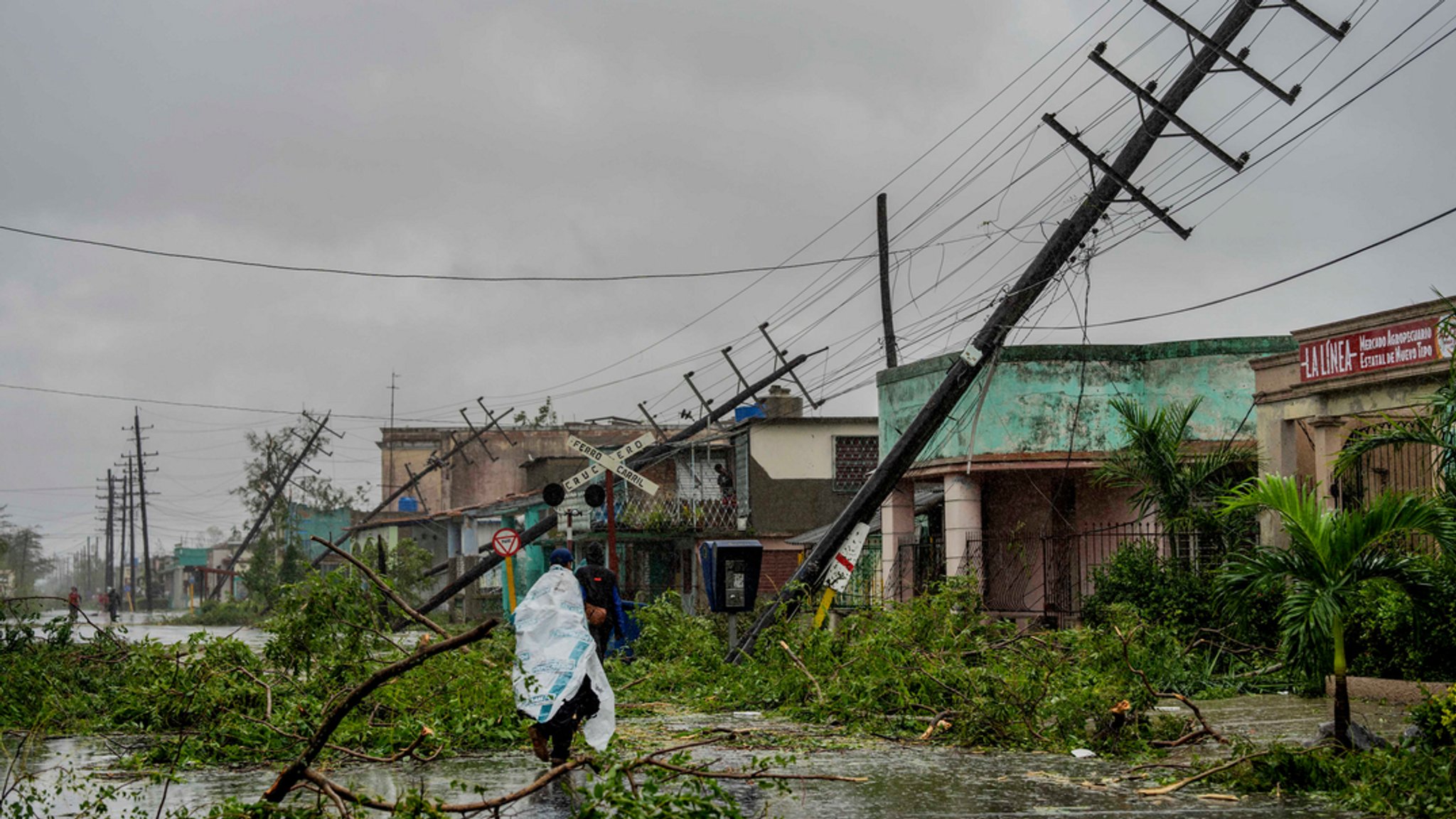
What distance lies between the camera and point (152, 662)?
15047 millimetres

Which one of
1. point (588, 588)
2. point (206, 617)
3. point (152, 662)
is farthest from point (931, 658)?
point (206, 617)

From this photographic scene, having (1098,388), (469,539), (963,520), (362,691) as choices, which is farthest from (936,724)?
(469,539)

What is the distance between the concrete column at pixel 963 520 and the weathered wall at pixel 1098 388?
2.14 feet

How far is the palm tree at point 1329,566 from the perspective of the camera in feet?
34.3

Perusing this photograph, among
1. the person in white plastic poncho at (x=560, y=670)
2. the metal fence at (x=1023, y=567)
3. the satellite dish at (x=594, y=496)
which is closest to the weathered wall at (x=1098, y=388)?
the metal fence at (x=1023, y=567)

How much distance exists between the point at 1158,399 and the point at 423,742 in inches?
653

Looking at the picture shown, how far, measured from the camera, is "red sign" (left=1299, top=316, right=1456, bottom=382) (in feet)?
54.5

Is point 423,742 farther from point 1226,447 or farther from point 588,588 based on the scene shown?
point 1226,447

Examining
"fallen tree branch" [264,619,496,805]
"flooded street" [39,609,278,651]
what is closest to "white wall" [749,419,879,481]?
"flooded street" [39,609,278,651]

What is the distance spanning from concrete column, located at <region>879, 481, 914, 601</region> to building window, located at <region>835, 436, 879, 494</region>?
9705mm

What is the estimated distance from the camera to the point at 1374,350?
17.5 metres

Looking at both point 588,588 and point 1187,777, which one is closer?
point 1187,777

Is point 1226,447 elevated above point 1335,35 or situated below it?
below

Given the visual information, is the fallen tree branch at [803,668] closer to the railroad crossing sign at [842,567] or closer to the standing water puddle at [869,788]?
the standing water puddle at [869,788]
